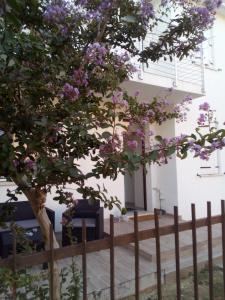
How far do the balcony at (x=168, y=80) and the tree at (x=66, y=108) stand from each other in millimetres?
4196

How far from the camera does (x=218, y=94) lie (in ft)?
32.3

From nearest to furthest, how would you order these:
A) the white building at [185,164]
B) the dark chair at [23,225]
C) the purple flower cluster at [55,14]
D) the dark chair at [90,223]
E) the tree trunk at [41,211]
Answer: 1. the purple flower cluster at [55,14]
2. the tree trunk at [41,211]
3. the dark chair at [23,225]
4. the dark chair at [90,223]
5. the white building at [185,164]

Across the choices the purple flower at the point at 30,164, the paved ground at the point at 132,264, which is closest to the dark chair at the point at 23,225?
the paved ground at the point at 132,264

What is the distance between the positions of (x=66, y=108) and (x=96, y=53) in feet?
1.46

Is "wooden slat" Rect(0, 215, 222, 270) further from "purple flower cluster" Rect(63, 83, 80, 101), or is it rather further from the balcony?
the balcony

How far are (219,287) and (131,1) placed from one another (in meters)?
4.06

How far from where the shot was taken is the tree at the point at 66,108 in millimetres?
1904

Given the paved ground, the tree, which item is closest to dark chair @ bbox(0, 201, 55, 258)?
the paved ground

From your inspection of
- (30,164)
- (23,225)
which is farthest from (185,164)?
(30,164)

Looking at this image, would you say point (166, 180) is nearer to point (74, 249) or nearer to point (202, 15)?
point (202, 15)

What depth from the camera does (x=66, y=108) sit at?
6.63ft

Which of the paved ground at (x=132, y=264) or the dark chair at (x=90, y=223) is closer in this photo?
the paved ground at (x=132, y=264)

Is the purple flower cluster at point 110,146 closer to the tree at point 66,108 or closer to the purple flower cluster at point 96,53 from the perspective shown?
the tree at point 66,108

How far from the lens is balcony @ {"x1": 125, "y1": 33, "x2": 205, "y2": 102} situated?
6.96m
